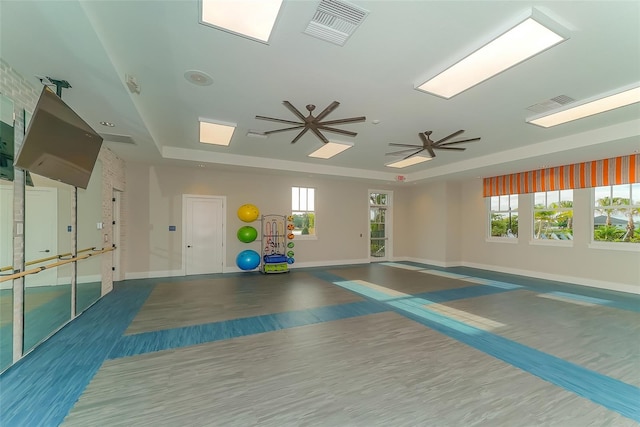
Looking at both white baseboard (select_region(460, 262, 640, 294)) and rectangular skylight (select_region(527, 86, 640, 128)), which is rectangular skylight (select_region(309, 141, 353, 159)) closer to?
rectangular skylight (select_region(527, 86, 640, 128))

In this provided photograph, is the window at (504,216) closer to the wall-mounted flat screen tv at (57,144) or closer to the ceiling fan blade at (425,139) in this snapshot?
the ceiling fan blade at (425,139)

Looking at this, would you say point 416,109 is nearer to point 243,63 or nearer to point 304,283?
point 243,63

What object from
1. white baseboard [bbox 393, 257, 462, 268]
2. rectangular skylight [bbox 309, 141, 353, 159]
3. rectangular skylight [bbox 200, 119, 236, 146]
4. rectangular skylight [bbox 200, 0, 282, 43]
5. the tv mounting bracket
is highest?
rectangular skylight [bbox 200, 0, 282, 43]

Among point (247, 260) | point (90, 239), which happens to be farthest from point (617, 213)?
point (90, 239)

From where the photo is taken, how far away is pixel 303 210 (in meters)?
8.93

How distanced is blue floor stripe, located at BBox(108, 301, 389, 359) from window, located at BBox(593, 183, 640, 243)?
228 inches

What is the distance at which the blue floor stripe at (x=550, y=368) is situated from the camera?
2.25 metres

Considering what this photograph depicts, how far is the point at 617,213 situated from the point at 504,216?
2.51m

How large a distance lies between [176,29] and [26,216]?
2.60m

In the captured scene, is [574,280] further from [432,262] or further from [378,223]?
[378,223]

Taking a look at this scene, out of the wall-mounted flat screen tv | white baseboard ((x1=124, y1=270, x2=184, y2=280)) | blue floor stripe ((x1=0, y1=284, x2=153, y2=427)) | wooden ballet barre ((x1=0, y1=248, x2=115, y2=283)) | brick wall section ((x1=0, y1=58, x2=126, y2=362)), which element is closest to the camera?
blue floor stripe ((x1=0, y1=284, x2=153, y2=427))

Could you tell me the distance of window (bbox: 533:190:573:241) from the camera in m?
6.88

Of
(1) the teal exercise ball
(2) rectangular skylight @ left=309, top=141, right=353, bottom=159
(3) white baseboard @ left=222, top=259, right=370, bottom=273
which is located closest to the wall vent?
(1) the teal exercise ball

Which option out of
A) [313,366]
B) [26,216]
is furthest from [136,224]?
[313,366]
